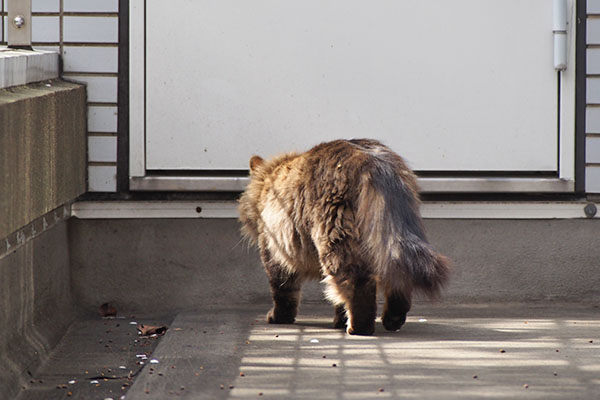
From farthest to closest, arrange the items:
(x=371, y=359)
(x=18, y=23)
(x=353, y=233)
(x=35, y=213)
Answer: (x=18, y=23)
(x=35, y=213)
(x=353, y=233)
(x=371, y=359)

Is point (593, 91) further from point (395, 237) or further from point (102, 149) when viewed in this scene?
point (102, 149)

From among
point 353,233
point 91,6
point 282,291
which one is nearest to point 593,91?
point 353,233

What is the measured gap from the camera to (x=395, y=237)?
547 cm

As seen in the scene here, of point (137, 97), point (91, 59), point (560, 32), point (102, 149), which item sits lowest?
point (102, 149)

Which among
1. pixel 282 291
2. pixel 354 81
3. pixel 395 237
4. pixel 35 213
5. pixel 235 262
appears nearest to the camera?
pixel 395 237

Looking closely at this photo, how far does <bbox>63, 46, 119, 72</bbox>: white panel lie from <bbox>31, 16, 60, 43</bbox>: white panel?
12 centimetres

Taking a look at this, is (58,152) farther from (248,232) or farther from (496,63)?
(496,63)

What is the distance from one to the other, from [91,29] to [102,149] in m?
0.86

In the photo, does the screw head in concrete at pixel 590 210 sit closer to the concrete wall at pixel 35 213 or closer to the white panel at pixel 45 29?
the concrete wall at pixel 35 213

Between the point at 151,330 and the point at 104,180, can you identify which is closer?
the point at 151,330

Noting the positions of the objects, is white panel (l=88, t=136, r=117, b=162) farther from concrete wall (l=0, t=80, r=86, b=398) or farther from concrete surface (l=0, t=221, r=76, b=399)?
concrete surface (l=0, t=221, r=76, b=399)

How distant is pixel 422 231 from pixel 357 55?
1.82 metres

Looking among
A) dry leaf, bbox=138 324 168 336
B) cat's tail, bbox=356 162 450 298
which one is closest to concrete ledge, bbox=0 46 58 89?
dry leaf, bbox=138 324 168 336

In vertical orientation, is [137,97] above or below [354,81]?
below
